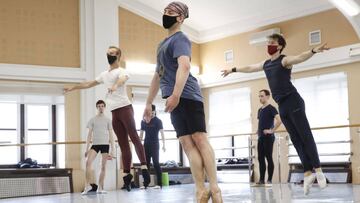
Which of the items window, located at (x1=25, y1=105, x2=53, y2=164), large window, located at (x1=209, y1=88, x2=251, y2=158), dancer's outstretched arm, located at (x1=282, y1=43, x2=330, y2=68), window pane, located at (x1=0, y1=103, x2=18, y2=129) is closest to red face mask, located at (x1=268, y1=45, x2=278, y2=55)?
dancer's outstretched arm, located at (x1=282, y1=43, x2=330, y2=68)

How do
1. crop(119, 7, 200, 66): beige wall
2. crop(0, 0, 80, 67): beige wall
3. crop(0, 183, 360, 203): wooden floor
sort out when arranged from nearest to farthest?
crop(0, 183, 360, 203): wooden floor → crop(0, 0, 80, 67): beige wall → crop(119, 7, 200, 66): beige wall

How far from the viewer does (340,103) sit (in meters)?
10.7

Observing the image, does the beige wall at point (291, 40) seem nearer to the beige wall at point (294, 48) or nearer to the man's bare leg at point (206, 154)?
the beige wall at point (294, 48)

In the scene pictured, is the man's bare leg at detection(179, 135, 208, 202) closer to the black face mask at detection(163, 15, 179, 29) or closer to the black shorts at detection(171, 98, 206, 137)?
the black shorts at detection(171, 98, 206, 137)

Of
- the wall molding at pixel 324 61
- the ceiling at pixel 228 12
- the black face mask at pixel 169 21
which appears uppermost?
the ceiling at pixel 228 12

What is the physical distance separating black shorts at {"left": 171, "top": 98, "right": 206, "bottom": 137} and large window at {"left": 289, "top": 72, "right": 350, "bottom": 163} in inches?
304

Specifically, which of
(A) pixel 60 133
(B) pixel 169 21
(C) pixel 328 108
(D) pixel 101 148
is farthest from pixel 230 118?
(B) pixel 169 21

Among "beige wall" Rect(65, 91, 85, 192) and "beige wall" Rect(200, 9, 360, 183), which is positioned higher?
"beige wall" Rect(200, 9, 360, 183)

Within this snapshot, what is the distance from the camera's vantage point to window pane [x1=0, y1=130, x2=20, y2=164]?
12078 mm

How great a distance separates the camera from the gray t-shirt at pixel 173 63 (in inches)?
123

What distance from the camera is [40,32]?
1136cm

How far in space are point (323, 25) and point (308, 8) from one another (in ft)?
1.79

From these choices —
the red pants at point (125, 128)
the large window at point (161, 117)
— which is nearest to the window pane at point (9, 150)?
the large window at point (161, 117)

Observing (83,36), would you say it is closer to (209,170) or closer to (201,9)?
(201,9)
